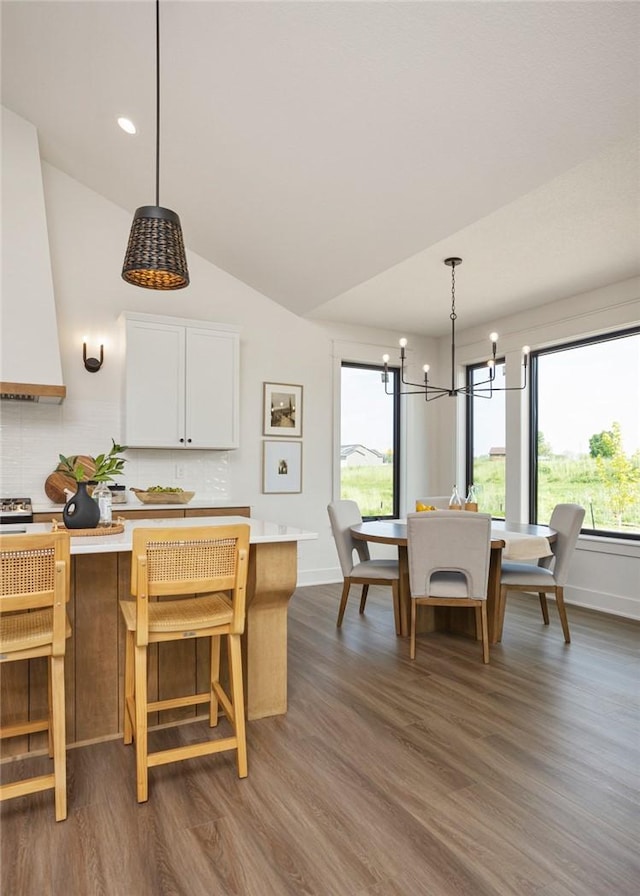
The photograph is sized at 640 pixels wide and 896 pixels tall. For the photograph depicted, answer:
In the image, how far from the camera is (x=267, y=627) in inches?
105

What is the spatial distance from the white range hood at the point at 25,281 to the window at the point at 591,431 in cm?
428

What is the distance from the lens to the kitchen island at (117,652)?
2.25 metres

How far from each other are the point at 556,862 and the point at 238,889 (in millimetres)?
944

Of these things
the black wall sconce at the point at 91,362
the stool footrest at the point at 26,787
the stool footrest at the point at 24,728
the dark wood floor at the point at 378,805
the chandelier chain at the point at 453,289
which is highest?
the chandelier chain at the point at 453,289

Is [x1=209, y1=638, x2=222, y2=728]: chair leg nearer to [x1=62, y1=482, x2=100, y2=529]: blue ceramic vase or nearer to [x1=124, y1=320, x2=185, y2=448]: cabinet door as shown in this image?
[x1=62, y1=482, x2=100, y2=529]: blue ceramic vase

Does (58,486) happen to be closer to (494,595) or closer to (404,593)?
(404,593)

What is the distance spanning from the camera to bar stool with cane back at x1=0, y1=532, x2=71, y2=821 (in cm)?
→ 179

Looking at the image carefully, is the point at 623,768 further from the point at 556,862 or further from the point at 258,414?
the point at 258,414

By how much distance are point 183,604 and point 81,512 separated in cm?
63

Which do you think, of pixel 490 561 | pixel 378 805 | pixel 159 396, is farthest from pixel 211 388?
pixel 378 805

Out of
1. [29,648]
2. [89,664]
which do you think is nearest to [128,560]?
[89,664]

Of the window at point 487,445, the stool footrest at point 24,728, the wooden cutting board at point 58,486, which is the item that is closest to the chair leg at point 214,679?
the stool footrest at point 24,728

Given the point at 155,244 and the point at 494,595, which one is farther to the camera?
the point at 494,595

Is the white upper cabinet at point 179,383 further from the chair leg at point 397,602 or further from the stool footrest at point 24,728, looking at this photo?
the stool footrest at point 24,728
